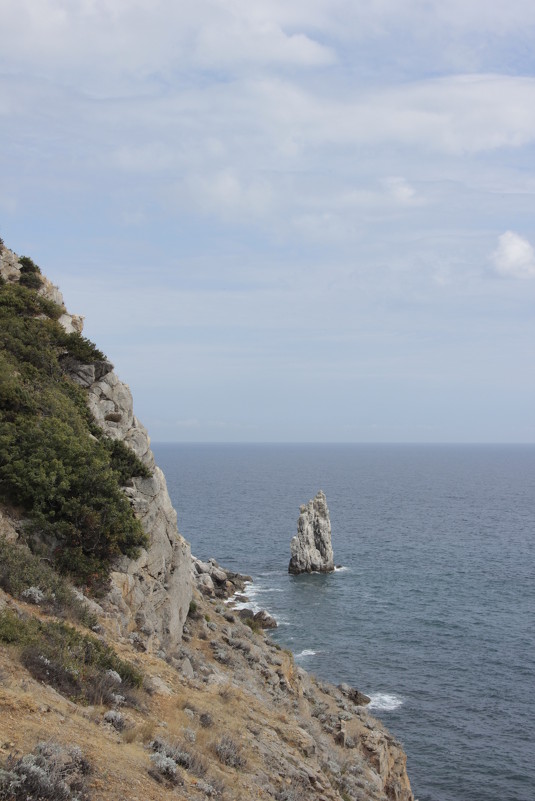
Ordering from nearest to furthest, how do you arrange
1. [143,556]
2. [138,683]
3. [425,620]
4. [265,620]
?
[138,683] → [143,556] → [265,620] → [425,620]

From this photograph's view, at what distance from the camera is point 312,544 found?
84062mm

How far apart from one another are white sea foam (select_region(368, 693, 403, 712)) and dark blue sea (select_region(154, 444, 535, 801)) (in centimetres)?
9

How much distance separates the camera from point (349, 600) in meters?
69.9

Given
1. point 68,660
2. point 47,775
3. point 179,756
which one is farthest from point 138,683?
point 47,775

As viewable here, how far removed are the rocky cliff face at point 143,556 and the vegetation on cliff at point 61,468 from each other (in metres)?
0.85

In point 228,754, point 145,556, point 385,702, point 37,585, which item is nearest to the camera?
point 228,754

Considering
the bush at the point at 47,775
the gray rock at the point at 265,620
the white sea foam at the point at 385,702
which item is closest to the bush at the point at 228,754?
the bush at the point at 47,775

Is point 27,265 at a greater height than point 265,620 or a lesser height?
greater

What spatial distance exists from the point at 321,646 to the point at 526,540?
5703 cm

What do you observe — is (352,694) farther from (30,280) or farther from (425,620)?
(30,280)

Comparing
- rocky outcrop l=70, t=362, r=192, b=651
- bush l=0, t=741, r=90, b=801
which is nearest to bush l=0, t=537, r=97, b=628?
rocky outcrop l=70, t=362, r=192, b=651

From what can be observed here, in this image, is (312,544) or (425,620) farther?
(312,544)

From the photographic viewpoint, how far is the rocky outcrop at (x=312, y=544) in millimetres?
82500

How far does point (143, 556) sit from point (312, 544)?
62.4 meters
